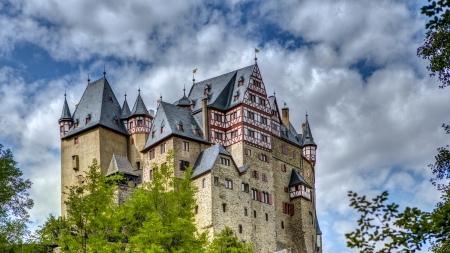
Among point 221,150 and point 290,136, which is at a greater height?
point 290,136

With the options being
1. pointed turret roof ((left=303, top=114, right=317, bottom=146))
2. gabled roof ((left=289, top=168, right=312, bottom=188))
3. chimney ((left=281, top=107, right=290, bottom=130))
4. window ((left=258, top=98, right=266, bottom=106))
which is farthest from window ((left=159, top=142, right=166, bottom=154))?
pointed turret roof ((left=303, top=114, right=317, bottom=146))

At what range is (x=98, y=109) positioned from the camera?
77938 mm

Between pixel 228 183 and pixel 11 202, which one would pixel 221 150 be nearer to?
pixel 228 183

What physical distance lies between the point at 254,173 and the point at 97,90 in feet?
68.4

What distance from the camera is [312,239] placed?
74625 millimetres

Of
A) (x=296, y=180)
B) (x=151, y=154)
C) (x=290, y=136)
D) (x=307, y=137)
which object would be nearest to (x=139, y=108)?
(x=151, y=154)

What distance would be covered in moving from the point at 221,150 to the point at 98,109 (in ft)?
55.4

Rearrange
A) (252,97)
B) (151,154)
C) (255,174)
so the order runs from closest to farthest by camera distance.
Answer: (255,174) < (151,154) < (252,97)

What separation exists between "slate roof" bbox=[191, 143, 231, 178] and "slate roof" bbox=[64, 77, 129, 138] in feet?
39.1

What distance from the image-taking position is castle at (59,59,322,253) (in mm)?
66562

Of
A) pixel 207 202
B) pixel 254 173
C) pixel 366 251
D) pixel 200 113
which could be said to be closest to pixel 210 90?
pixel 200 113

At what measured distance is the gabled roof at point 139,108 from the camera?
3081 inches

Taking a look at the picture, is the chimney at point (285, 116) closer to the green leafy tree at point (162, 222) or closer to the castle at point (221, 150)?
the castle at point (221, 150)

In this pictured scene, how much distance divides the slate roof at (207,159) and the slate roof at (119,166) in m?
6.70
